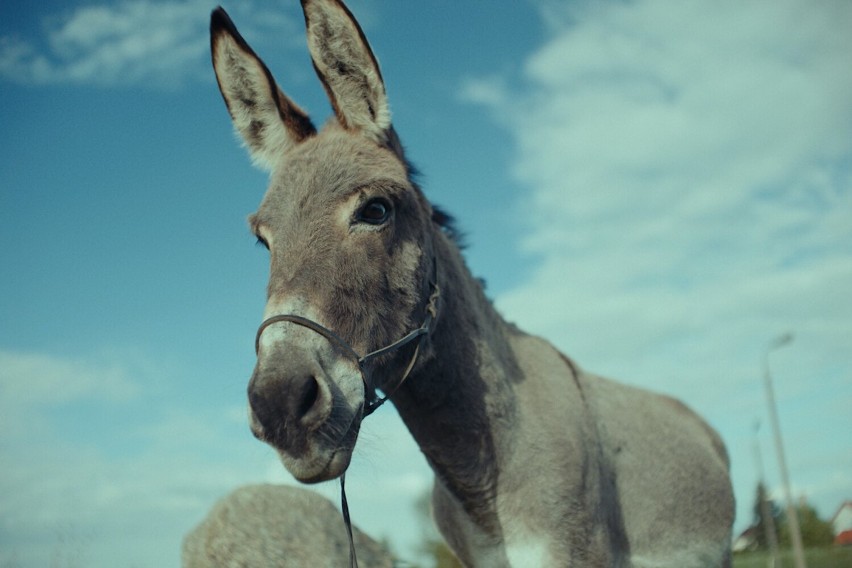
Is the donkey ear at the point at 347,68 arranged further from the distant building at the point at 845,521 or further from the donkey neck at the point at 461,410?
the distant building at the point at 845,521

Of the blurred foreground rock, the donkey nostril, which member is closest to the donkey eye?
the donkey nostril

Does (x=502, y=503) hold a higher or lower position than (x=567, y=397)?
lower

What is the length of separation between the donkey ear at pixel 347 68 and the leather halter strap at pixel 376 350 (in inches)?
36.9

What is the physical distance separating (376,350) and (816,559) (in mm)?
18412

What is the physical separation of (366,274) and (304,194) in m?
0.47

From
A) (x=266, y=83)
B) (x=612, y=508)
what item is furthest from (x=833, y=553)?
(x=266, y=83)

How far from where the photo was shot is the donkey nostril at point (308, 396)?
2266mm

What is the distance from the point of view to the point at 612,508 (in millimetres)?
3600

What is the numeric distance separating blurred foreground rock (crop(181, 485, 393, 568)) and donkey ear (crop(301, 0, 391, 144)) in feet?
6.56

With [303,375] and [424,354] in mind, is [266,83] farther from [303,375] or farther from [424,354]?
[303,375]

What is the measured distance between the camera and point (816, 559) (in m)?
16.6

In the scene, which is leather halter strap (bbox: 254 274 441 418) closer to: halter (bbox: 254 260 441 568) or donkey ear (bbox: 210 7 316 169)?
halter (bbox: 254 260 441 568)

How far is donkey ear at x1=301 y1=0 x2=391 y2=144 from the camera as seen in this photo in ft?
10.7

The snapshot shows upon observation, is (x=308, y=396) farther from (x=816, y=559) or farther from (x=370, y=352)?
(x=816, y=559)
